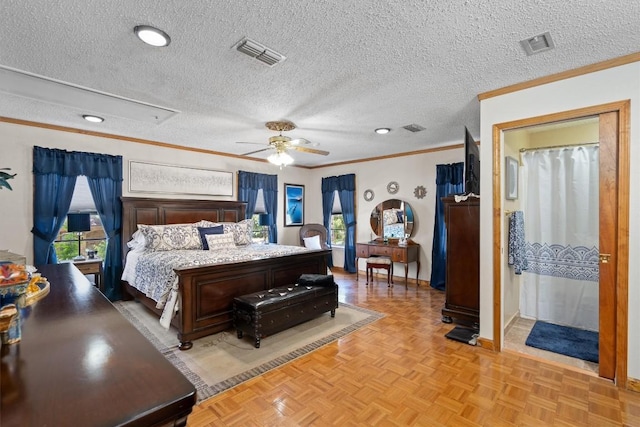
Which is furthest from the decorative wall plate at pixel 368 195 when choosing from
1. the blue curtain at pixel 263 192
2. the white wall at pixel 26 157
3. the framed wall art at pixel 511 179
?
the white wall at pixel 26 157

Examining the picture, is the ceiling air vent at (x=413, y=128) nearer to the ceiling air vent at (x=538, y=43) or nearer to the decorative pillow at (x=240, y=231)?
the ceiling air vent at (x=538, y=43)

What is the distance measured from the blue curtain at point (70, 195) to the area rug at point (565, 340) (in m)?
5.28

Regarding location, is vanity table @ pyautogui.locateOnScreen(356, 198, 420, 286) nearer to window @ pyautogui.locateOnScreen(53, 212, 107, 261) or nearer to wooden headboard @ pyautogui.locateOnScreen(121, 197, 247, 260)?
wooden headboard @ pyautogui.locateOnScreen(121, 197, 247, 260)

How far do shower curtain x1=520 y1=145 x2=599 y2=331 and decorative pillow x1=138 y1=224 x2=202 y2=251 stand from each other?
447cm

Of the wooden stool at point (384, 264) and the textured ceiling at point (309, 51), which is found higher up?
the textured ceiling at point (309, 51)

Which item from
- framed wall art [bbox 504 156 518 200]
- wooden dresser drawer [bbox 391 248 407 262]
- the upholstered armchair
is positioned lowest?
wooden dresser drawer [bbox 391 248 407 262]

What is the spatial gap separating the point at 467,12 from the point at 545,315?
357 cm

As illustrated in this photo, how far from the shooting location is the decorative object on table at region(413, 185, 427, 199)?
5434 millimetres

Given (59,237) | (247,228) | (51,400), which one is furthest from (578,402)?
(59,237)

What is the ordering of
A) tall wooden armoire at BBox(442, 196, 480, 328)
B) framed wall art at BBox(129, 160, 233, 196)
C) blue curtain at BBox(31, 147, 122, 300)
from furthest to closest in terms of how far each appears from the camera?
framed wall art at BBox(129, 160, 233, 196) → blue curtain at BBox(31, 147, 122, 300) → tall wooden armoire at BBox(442, 196, 480, 328)

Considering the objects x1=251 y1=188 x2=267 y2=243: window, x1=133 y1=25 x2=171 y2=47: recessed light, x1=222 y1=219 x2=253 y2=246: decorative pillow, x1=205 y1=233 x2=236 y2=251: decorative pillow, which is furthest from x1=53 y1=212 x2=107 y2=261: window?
x1=133 y1=25 x2=171 y2=47: recessed light

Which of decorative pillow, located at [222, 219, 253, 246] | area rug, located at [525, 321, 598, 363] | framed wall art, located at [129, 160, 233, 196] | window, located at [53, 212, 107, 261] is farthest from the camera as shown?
decorative pillow, located at [222, 219, 253, 246]

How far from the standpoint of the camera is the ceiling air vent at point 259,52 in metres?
2.01

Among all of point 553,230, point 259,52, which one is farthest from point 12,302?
point 553,230
